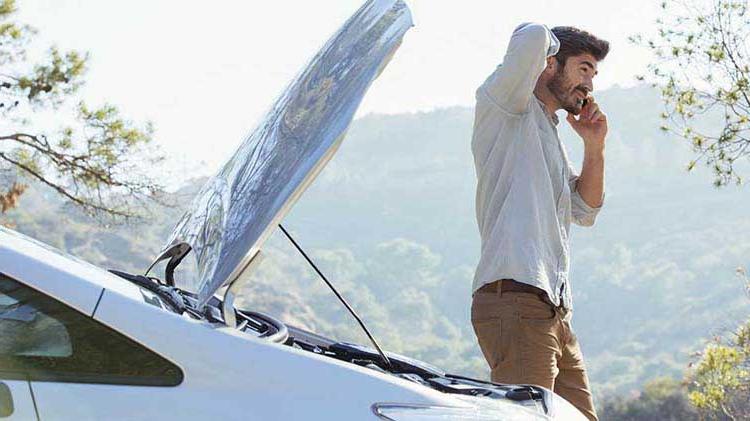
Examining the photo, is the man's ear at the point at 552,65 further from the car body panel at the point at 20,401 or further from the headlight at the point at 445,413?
the car body panel at the point at 20,401

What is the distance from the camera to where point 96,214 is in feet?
45.6

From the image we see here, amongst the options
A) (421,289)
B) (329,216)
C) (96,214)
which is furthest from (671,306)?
(96,214)

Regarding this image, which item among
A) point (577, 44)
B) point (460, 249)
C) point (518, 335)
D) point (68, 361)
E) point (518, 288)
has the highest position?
point (460, 249)

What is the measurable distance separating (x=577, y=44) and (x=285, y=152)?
5.82ft

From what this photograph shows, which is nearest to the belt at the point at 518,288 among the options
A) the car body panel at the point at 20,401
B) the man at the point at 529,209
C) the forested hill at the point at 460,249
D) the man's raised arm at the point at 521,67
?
the man at the point at 529,209

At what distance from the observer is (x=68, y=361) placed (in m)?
2.50

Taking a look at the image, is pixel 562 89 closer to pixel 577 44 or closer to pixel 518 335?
pixel 577 44

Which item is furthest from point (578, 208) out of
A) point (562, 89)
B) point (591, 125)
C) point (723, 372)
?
point (723, 372)

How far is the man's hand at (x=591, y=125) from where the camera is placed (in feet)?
15.0

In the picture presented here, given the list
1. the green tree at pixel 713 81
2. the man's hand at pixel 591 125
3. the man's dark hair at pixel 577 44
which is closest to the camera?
the man's dark hair at pixel 577 44

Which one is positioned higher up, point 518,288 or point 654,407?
point 654,407

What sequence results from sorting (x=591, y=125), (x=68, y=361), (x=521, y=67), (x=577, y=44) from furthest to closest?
(x=591, y=125) < (x=577, y=44) < (x=521, y=67) < (x=68, y=361)

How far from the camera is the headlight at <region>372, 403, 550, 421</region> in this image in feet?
8.46

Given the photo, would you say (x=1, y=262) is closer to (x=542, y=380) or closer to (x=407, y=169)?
(x=542, y=380)
